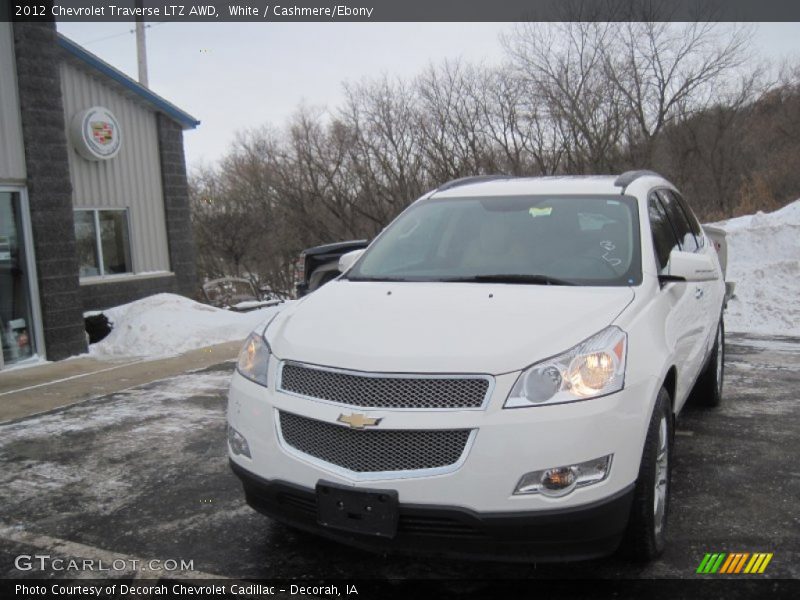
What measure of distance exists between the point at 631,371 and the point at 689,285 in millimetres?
1629

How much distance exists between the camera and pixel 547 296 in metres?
3.35

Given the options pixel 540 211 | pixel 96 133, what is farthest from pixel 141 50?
pixel 540 211

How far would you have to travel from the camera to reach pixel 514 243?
13.1 feet

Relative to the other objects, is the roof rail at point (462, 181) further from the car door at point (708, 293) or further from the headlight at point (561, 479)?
the headlight at point (561, 479)

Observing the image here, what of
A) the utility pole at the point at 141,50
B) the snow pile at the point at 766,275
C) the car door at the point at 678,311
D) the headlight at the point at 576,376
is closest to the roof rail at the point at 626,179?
the car door at the point at 678,311

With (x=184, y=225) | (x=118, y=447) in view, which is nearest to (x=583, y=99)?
(x=184, y=225)

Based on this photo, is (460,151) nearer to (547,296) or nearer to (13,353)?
(13,353)

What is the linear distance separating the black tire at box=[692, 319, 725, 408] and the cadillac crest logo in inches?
381

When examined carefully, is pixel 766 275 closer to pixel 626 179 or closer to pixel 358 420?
pixel 626 179

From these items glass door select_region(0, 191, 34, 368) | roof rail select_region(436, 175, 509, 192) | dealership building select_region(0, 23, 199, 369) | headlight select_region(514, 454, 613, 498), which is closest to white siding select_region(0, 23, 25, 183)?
dealership building select_region(0, 23, 199, 369)

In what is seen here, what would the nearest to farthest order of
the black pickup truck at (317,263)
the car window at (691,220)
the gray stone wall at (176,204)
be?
the car window at (691,220) < the black pickup truck at (317,263) < the gray stone wall at (176,204)

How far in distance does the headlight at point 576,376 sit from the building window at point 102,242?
1006 cm

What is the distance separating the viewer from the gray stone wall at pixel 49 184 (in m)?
8.84

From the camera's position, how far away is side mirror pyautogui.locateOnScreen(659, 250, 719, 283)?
11.9 feet
